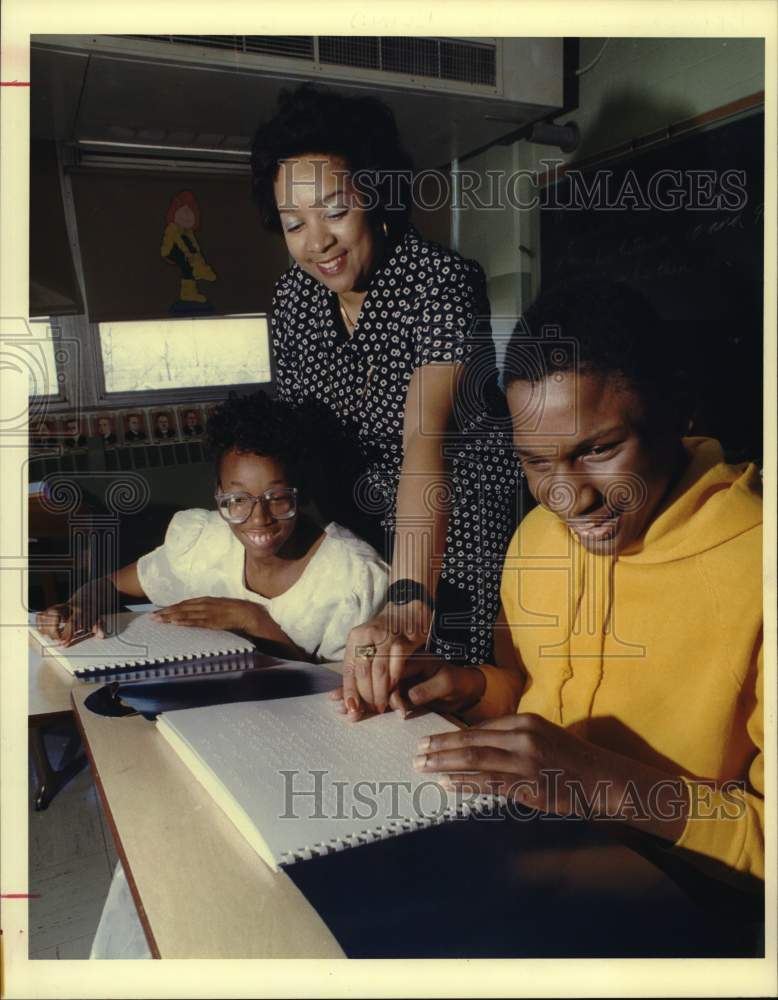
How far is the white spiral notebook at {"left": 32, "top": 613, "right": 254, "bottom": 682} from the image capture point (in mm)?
1091

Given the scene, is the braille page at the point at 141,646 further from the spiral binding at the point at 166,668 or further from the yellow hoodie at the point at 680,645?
the yellow hoodie at the point at 680,645

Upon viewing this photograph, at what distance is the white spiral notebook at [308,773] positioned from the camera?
2.63 feet

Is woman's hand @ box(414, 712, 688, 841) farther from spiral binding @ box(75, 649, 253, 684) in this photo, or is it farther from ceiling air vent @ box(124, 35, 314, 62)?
ceiling air vent @ box(124, 35, 314, 62)

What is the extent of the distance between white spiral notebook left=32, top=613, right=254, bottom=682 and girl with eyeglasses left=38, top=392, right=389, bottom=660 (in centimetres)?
2

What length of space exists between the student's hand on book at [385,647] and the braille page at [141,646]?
16cm

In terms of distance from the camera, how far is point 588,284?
1003mm

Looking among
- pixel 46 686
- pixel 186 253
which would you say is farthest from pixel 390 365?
pixel 46 686

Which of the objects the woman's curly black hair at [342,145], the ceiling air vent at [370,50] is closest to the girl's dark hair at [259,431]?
the woman's curly black hair at [342,145]

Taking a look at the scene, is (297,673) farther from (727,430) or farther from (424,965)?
(727,430)

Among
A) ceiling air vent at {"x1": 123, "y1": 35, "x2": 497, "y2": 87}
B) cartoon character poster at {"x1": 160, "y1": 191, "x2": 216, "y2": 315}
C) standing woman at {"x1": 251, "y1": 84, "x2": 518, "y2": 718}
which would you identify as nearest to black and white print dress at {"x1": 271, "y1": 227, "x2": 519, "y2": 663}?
standing woman at {"x1": 251, "y1": 84, "x2": 518, "y2": 718}

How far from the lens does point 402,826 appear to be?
81 cm

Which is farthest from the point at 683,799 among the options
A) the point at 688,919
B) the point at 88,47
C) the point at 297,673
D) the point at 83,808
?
the point at 88,47

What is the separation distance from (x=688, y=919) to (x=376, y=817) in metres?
0.31

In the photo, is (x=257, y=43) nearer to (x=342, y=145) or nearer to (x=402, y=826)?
(x=342, y=145)
